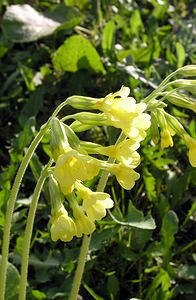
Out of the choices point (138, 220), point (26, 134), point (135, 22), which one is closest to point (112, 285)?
point (138, 220)

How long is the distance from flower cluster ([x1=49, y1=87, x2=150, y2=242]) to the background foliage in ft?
2.58

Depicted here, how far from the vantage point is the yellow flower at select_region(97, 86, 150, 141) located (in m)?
1.74

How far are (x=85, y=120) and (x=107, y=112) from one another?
0.14 meters

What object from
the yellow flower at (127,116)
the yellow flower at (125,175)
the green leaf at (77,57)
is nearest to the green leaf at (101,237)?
the yellow flower at (125,175)

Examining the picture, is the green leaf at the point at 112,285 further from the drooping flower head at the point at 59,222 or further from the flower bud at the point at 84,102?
the flower bud at the point at 84,102

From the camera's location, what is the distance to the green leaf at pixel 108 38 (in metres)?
3.67

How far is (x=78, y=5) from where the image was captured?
4.23 metres

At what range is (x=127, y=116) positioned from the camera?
5.73 ft

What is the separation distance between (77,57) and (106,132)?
0.51 metres

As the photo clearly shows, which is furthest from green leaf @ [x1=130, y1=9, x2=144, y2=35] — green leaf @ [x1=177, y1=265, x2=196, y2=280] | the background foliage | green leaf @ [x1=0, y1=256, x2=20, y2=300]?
green leaf @ [x1=0, y1=256, x2=20, y2=300]

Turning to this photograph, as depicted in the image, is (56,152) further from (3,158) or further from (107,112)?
(3,158)

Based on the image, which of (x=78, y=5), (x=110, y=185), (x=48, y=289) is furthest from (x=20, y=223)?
(x=78, y=5)

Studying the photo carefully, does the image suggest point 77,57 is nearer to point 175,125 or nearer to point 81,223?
point 175,125

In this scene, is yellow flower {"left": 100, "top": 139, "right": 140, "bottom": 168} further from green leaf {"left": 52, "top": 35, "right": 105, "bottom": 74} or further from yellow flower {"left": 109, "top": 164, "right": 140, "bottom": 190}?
green leaf {"left": 52, "top": 35, "right": 105, "bottom": 74}
